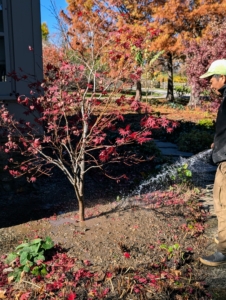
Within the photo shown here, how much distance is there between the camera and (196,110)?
48.8ft

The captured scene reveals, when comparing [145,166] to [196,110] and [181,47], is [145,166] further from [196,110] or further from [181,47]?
[181,47]

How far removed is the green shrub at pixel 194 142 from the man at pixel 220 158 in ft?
14.3

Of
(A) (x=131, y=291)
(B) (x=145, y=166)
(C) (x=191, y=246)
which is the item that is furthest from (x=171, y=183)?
(A) (x=131, y=291)

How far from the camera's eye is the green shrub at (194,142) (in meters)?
7.45

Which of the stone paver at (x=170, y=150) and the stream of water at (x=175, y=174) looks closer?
the stream of water at (x=175, y=174)

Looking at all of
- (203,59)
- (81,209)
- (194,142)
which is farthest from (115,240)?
(203,59)

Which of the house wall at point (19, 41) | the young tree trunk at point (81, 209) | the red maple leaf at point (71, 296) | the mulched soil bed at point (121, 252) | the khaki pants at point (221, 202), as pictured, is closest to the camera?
the red maple leaf at point (71, 296)

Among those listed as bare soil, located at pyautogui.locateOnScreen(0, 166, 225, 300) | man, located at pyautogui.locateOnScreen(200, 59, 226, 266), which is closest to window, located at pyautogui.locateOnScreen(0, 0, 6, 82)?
bare soil, located at pyautogui.locateOnScreen(0, 166, 225, 300)

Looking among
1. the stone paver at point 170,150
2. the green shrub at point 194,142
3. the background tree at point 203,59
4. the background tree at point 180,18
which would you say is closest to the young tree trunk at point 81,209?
the stone paver at point 170,150

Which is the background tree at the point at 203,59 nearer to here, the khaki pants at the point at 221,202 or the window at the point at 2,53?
the window at the point at 2,53

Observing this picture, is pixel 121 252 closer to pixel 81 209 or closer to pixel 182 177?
pixel 81 209

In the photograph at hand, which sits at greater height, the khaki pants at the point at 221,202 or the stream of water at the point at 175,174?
the khaki pants at the point at 221,202

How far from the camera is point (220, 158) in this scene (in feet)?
9.74

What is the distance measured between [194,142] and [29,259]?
554 cm
